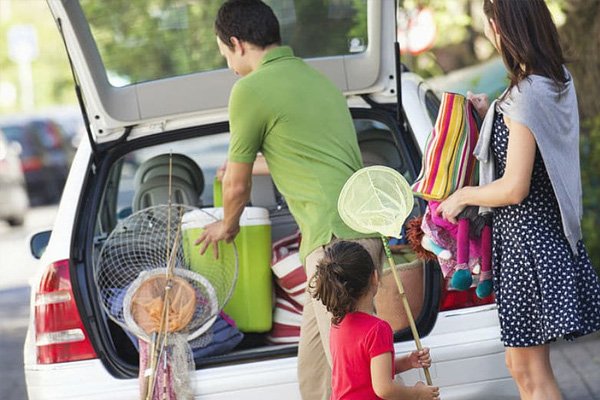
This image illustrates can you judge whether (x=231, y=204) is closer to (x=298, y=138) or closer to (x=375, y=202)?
(x=298, y=138)

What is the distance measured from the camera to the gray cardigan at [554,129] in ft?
11.9

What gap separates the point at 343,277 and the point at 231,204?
78 centimetres

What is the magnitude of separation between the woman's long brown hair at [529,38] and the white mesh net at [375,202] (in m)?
0.56

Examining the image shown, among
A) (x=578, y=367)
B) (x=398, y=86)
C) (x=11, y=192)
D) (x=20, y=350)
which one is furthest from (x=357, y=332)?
(x=11, y=192)

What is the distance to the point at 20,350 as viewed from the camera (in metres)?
8.48

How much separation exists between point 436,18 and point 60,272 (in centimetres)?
815

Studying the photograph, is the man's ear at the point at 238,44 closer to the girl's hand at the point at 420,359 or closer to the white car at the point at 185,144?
the white car at the point at 185,144

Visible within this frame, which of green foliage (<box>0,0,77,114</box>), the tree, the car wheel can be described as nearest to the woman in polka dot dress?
the tree

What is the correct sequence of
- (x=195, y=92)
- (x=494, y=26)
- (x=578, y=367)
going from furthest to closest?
1. (x=578, y=367)
2. (x=195, y=92)
3. (x=494, y=26)

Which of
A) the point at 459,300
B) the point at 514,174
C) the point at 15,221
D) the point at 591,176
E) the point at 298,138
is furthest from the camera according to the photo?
the point at 15,221

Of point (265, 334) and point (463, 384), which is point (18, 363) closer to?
point (265, 334)

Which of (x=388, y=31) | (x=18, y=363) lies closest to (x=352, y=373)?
(x=388, y=31)

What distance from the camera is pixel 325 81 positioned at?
14.1 ft

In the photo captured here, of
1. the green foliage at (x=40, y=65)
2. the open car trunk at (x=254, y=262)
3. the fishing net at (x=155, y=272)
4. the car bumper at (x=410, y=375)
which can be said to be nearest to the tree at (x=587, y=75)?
the open car trunk at (x=254, y=262)
